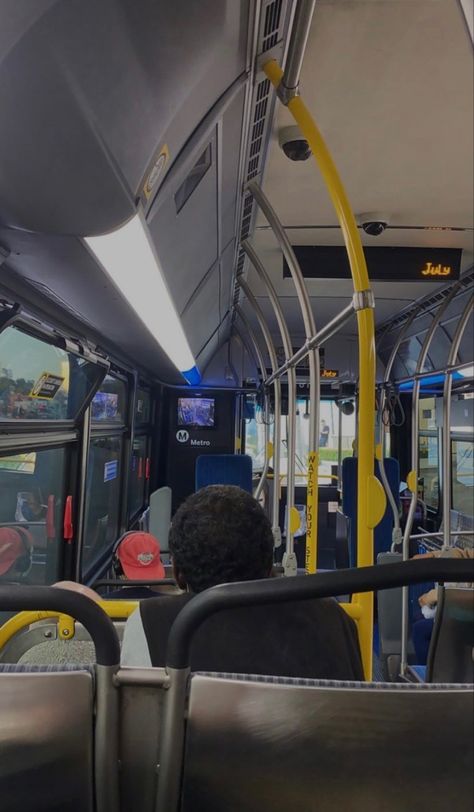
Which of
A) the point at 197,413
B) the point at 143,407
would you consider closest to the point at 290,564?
the point at 143,407

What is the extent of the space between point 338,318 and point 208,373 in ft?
17.6

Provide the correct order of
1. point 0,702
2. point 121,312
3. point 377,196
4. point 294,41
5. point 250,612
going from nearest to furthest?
point 0,702 → point 250,612 → point 294,41 → point 121,312 → point 377,196

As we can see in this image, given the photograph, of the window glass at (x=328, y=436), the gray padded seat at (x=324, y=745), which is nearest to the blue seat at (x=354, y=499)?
the window glass at (x=328, y=436)

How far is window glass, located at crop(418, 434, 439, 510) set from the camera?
20.0ft

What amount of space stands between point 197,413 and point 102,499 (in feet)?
9.37

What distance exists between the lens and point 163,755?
623 mm

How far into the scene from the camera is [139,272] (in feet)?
5.19

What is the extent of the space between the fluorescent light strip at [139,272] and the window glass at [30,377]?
1.63ft

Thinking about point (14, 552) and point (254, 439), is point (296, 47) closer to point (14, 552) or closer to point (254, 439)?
point (14, 552)

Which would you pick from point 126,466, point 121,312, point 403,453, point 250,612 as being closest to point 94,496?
point 126,466

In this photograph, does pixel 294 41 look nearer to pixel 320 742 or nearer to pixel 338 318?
pixel 338 318

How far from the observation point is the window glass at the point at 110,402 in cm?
369

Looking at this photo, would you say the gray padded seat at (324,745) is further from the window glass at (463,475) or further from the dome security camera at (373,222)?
the window glass at (463,475)

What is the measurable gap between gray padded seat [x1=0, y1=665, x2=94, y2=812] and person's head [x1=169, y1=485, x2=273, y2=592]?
0.41 metres
